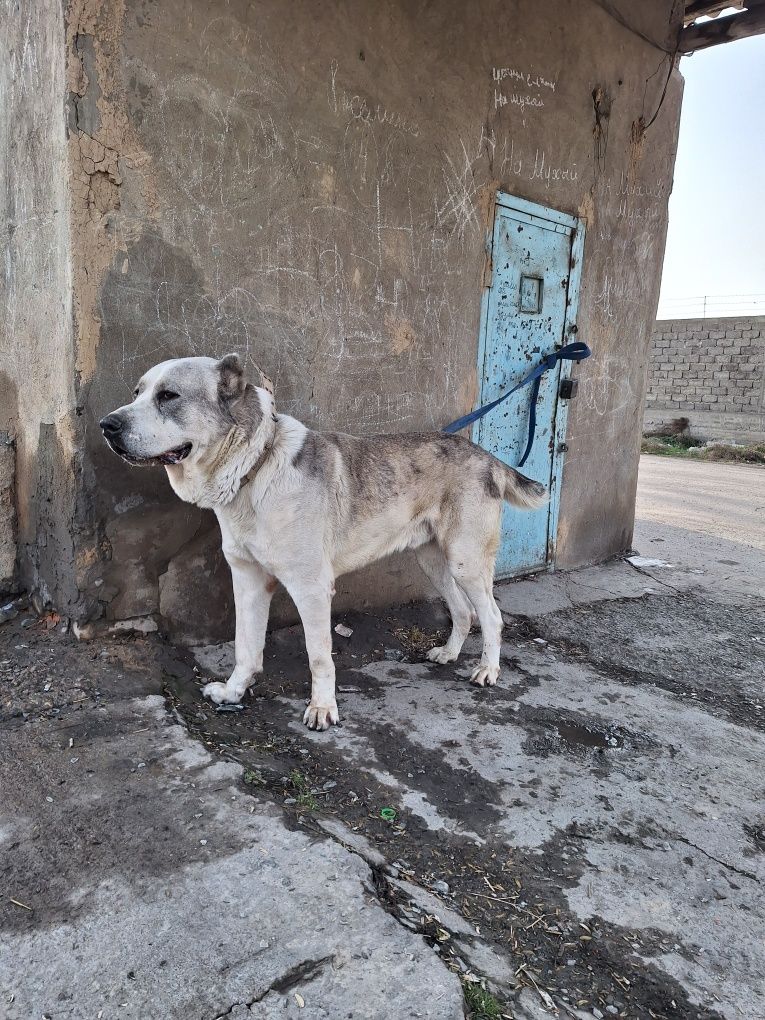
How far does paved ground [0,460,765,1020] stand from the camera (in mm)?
1816

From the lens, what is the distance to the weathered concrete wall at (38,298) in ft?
10.4

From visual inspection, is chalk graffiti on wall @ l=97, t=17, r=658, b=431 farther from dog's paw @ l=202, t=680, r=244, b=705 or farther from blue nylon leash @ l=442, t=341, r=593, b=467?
dog's paw @ l=202, t=680, r=244, b=705

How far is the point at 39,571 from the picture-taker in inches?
145

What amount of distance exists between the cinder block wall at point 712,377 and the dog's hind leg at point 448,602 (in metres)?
13.1

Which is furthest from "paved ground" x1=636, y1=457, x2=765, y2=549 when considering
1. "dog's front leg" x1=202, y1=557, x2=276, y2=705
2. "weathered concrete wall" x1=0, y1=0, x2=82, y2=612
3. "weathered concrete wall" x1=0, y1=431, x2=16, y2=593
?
"weathered concrete wall" x1=0, y1=431, x2=16, y2=593

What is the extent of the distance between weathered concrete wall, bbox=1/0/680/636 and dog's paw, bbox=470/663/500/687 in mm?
994

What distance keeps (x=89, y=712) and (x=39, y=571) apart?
102cm

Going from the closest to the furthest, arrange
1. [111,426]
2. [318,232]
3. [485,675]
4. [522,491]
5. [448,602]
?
1. [111,426]
2. [485,675]
3. [318,232]
4. [522,491]
5. [448,602]

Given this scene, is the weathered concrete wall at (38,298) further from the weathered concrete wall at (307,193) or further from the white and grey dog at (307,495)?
the white and grey dog at (307,495)

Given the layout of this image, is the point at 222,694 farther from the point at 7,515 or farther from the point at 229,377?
the point at 7,515

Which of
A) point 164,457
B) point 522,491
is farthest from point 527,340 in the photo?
point 164,457

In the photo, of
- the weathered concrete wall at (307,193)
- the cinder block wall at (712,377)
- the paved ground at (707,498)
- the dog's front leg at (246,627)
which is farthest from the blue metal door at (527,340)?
the cinder block wall at (712,377)

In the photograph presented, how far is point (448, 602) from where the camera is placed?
13.5 ft

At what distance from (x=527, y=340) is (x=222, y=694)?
135 inches
